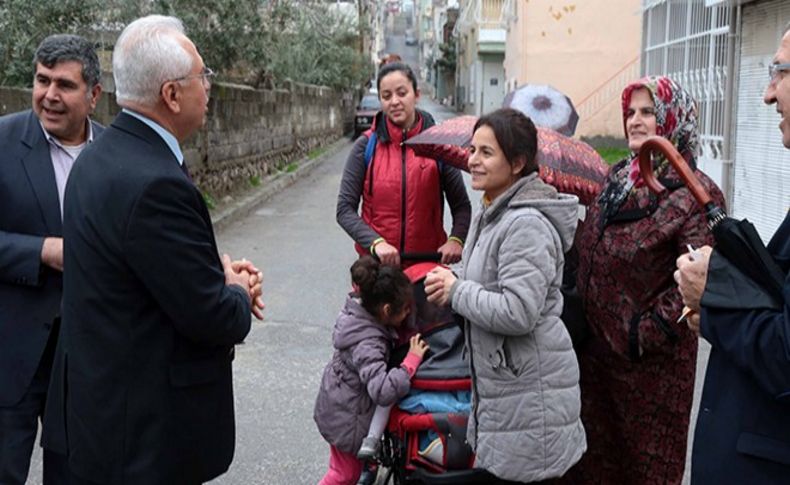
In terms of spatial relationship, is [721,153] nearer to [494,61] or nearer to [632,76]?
[632,76]

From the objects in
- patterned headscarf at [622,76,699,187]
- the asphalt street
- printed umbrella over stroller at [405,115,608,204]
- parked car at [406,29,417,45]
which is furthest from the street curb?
parked car at [406,29,417,45]

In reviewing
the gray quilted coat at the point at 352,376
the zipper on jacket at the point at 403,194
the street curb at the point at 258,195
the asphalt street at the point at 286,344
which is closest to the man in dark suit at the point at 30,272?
the gray quilted coat at the point at 352,376

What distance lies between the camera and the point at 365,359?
3.54m

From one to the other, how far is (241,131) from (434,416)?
12.2 metres

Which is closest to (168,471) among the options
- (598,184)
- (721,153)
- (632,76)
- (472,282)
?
(472,282)

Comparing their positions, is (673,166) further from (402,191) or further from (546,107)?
(546,107)

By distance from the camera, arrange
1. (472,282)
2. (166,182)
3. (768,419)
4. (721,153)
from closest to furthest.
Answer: (768,419), (166,182), (472,282), (721,153)

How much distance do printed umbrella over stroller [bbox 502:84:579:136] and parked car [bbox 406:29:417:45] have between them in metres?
111

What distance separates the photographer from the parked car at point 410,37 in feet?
375

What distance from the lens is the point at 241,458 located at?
483 cm

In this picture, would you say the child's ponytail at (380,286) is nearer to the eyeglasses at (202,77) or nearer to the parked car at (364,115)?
the eyeglasses at (202,77)

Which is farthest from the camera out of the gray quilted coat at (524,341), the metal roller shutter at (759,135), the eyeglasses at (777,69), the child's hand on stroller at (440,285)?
the metal roller shutter at (759,135)

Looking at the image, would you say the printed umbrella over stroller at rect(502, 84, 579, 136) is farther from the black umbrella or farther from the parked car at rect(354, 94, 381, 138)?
the parked car at rect(354, 94, 381, 138)

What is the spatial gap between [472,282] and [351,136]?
3203 cm
